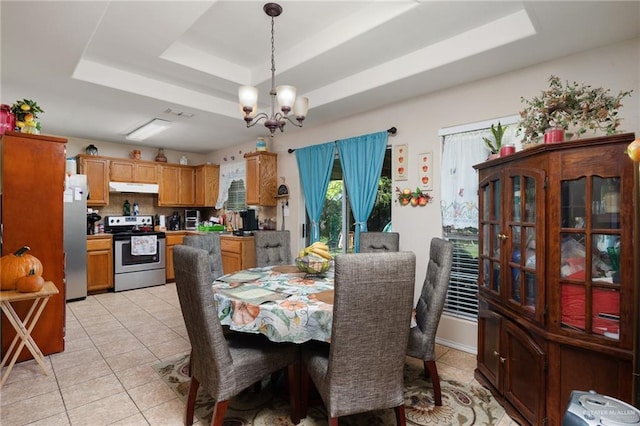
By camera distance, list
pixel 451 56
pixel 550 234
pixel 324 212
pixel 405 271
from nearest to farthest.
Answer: pixel 405 271 < pixel 550 234 < pixel 451 56 < pixel 324 212

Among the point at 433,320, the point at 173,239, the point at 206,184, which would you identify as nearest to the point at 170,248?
the point at 173,239

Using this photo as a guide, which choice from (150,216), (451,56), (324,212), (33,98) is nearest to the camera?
(451,56)

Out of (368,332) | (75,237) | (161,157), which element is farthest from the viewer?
(161,157)

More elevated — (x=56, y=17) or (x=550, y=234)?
(x=56, y=17)

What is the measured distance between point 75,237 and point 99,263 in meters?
0.66

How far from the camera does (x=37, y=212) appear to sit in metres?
2.73

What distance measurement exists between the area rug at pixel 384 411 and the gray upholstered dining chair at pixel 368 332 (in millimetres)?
470

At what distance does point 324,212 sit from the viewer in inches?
169

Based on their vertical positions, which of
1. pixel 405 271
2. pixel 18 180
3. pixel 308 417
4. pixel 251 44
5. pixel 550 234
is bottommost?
pixel 308 417

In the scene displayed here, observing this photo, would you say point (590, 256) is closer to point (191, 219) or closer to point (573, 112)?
point (573, 112)

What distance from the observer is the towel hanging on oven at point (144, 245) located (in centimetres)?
510

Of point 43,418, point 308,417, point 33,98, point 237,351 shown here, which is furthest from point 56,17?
point 308,417

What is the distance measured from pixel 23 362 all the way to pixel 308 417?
252 cm

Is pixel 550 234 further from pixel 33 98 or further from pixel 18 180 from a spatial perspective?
pixel 33 98
